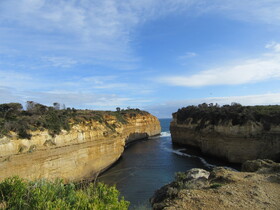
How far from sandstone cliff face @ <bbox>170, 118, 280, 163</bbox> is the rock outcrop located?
12.3 m

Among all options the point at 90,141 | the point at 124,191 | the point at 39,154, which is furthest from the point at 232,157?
the point at 39,154

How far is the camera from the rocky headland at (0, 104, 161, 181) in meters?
16.0

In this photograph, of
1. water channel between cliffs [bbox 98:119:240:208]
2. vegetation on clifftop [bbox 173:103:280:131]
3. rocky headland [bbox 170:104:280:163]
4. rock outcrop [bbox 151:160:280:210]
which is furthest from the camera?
vegetation on clifftop [bbox 173:103:280:131]

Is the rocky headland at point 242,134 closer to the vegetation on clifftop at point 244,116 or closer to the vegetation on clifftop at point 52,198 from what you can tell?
the vegetation on clifftop at point 244,116

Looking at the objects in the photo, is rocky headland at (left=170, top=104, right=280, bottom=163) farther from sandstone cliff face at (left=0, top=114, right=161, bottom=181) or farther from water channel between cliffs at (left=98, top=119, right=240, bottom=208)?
sandstone cliff face at (left=0, top=114, right=161, bottom=181)

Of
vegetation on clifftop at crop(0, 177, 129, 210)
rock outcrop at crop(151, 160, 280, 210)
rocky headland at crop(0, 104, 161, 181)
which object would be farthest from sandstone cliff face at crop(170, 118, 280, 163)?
vegetation on clifftop at crop(0, 177, 129, 210)

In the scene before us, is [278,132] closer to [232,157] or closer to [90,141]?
[232,157]

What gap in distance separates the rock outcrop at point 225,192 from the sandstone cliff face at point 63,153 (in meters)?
10.6

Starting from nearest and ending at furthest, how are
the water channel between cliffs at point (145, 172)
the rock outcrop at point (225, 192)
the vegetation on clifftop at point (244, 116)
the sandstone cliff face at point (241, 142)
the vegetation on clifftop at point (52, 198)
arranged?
the vegetation on clifftop at point (52, 198) → the rock outcrop at point (225, 192) → the water channel between cliffs at point (145, 172) → the sandstone cliff face at point (241, 142) → the vegetation on clifftop at point (244, 116)

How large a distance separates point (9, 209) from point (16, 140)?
40.1 feet

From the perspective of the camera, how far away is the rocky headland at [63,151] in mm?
16000

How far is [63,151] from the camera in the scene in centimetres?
2025

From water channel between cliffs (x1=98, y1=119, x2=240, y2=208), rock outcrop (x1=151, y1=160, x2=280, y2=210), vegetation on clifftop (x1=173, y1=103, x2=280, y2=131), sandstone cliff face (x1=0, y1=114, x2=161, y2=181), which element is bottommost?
water channel between cliffs (x1=98, y1=119, x2=240, y2=208)

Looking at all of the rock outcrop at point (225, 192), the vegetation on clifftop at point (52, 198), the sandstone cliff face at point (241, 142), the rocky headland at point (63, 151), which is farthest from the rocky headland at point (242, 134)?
the vegetation on clifftop at point (52, 198)
